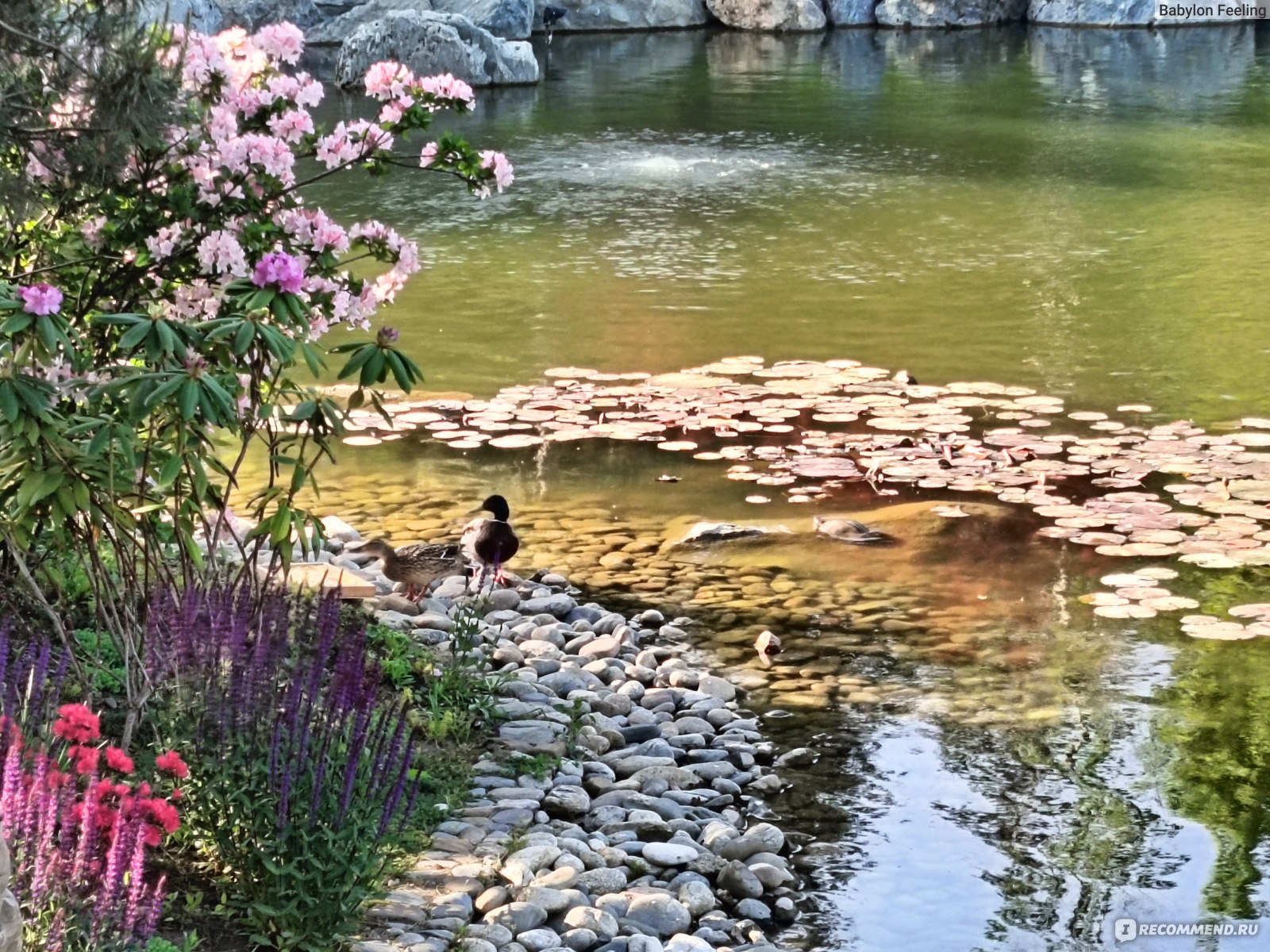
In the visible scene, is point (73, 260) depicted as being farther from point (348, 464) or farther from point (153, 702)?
point (348, 464)

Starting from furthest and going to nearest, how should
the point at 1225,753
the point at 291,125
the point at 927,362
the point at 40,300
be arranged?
1. the point at 927,362
2. the point at 1225,753
3. the point at 291,125
4. the point at 40,300

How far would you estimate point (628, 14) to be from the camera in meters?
29.0

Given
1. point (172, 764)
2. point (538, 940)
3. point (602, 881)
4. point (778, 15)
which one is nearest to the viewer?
point (172, 764)

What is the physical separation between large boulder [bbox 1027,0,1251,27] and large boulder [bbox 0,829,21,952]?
28206mm

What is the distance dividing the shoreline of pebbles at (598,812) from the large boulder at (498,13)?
2052cm

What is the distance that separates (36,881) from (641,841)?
1.71 meters

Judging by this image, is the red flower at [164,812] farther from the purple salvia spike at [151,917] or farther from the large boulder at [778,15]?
the large boulder at [778,15]

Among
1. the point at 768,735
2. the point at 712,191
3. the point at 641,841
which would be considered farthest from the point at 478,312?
the point at 641,841

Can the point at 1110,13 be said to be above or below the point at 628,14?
below

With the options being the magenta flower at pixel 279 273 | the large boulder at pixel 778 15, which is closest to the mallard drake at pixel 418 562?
the magenta flower at pixel 279 273

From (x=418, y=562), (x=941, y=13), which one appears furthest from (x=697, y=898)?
(x=941, y=13)

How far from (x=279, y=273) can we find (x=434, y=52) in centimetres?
1831

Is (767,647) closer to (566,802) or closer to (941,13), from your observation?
(566,802)

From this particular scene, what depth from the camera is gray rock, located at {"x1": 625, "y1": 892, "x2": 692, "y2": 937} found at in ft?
11.8
